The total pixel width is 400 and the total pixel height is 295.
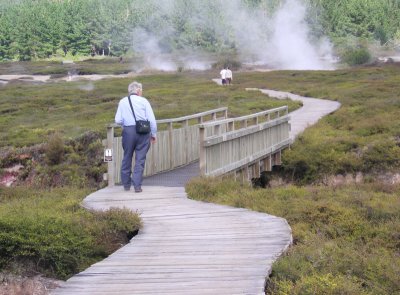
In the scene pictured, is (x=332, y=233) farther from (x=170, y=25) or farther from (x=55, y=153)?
(x=170, y=25)

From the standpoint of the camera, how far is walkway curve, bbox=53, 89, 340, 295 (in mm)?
7570

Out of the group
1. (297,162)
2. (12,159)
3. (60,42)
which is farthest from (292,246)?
(60,42)

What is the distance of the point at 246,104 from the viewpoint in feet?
124

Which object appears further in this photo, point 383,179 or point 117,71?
point 117,71

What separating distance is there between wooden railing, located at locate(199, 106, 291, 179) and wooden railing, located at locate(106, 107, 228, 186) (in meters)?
0.74

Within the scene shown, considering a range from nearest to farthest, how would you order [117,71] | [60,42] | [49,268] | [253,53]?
[49,268] → [117,71] → [253,53] → [60,42]

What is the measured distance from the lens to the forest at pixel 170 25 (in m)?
124

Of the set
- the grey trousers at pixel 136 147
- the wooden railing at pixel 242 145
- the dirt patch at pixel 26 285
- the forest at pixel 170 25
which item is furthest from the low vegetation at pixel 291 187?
the forest at pixel 170 25

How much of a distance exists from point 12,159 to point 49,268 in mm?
15361

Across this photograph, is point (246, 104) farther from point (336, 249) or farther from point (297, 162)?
point (336, 249)

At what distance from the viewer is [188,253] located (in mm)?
9008

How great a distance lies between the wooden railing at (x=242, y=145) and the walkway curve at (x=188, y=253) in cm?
228


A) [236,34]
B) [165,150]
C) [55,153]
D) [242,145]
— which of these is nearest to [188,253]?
[165,150]

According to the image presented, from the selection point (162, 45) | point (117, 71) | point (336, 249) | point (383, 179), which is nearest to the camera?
point (336, 249)
